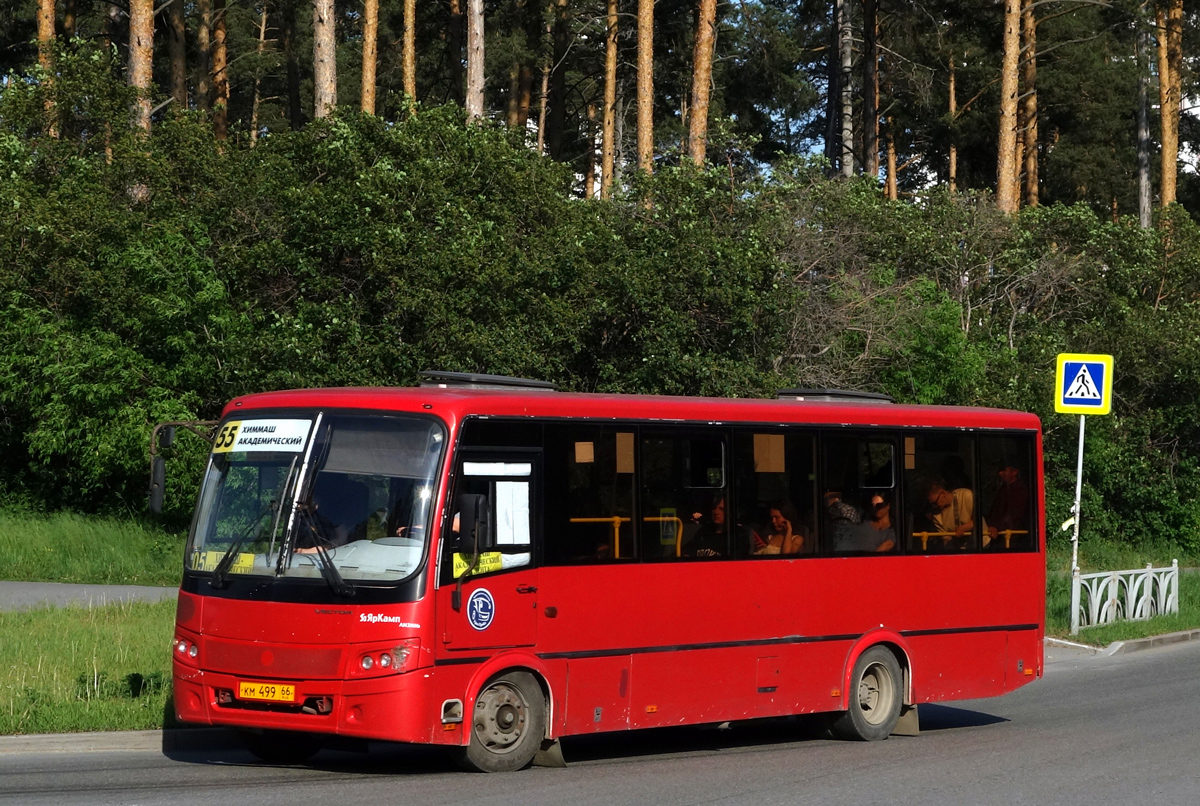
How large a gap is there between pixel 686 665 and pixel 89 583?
12.9 m

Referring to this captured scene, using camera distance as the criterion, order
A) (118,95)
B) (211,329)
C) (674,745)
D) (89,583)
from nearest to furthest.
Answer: (674,745) < (89,583) < (211,329) < (118,95)

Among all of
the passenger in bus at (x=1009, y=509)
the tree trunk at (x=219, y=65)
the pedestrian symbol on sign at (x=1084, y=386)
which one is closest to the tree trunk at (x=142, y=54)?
the tree trunk at (x=219, y=65)

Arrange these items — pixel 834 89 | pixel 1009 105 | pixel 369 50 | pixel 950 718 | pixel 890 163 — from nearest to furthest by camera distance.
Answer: pixel 950 718 → pixel 1009 105 → pixel 369 50 → pixel 834 89 → pixel 890 163

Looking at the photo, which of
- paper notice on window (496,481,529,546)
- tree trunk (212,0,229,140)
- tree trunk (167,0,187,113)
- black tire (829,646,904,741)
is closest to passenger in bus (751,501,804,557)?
black tire (829,646,904,741)

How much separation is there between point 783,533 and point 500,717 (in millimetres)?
3091

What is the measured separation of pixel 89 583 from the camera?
21.6 m

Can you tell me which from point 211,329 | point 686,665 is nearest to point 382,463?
point 686,665

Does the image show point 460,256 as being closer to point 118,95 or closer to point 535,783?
point 118,95

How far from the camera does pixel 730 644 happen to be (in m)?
11.6

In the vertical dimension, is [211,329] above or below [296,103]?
below

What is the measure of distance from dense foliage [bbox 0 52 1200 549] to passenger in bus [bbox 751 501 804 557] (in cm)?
967

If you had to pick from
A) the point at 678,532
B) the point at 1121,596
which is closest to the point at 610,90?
the point at 1121,596

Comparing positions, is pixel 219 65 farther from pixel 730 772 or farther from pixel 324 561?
pixel 730 772

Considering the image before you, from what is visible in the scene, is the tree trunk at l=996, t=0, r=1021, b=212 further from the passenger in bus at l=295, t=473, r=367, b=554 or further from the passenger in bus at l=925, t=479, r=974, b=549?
the passenger in bus at l=295, t=473, r=367, b=554
